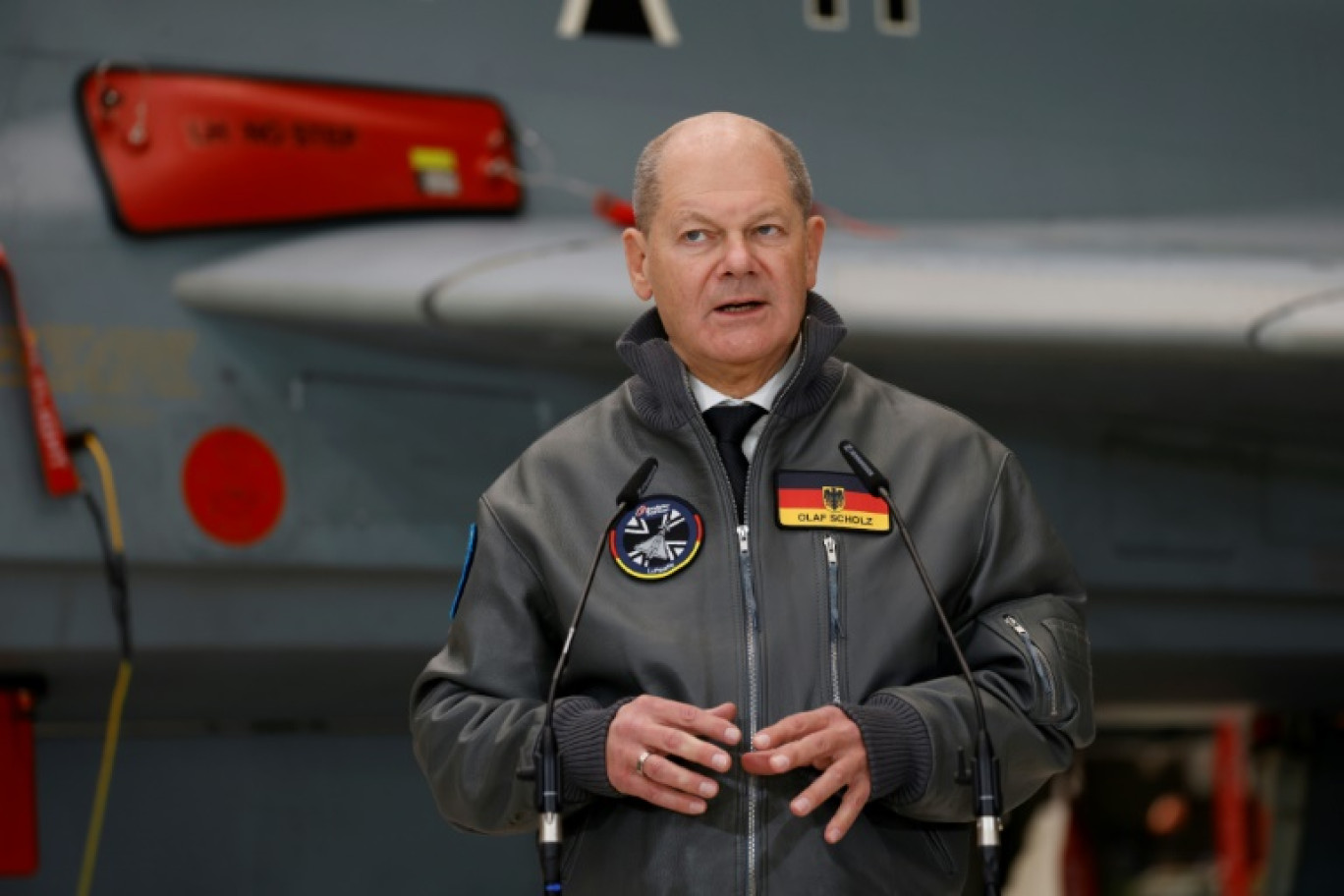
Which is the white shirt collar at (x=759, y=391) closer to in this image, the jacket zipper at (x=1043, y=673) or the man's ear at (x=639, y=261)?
the man's ear at (x=639, y=261)

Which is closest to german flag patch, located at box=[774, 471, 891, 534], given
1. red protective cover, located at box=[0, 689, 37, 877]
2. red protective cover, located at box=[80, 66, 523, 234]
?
red protective cover, located at box=[80, 66, 523, 234]

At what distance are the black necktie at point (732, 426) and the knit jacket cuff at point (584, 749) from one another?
27 cm

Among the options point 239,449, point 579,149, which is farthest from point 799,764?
point 579,149

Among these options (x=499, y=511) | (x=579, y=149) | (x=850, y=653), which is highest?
(x=579, y=149)

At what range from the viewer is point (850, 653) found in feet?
5.20

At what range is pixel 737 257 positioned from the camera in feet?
5.31

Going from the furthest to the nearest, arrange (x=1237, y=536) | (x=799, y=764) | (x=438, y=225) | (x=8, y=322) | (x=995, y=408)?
(x=1237, y=536)
(x=995, y=408)
(x=438, y=225)
(x=8, y=322)
(x=799, y=764)

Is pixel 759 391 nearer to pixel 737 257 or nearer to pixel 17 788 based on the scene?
pixel 737 257

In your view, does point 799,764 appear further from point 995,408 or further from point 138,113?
point 995,408

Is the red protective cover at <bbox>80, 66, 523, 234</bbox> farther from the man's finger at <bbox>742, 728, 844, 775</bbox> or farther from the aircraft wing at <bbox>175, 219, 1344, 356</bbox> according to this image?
the man's finger at <bbox>742, 728, 844, 775</bbox>

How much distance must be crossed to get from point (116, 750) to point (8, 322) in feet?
4.01

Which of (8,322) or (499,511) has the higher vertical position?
(8,322)

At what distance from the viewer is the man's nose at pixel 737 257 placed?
1618 millimetres

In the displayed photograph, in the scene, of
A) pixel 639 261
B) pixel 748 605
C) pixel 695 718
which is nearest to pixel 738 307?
pixel 639 261
